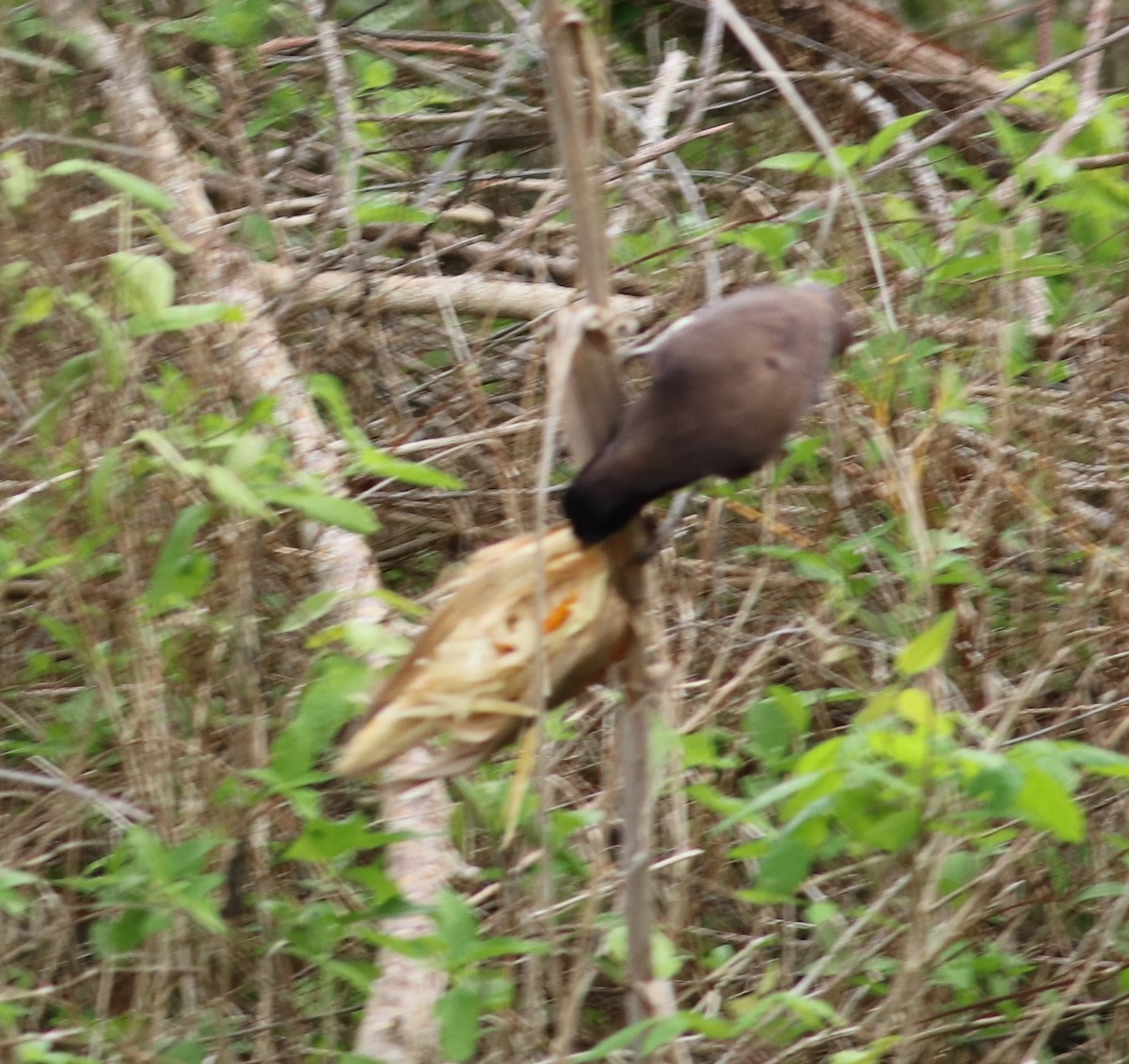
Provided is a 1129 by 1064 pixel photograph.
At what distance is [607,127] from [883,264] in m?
0.59

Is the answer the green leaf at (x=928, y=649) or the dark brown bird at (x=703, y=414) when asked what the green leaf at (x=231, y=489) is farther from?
the green leaf at (x=928, y=649)

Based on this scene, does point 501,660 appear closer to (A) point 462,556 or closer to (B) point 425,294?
(A) point 462,556

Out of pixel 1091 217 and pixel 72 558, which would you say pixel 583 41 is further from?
pixel 1091 217

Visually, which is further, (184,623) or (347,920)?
(184,623)

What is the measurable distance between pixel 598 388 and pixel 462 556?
3.69 ft

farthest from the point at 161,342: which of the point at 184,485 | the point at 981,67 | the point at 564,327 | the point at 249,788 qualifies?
the point at 981,67

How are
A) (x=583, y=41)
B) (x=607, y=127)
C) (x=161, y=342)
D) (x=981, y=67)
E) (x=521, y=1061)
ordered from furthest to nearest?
(x=981, y=67) < (x=607, y=127) < (x=161, y=342) < (x=521, y=1061) < (x=583, y=41)

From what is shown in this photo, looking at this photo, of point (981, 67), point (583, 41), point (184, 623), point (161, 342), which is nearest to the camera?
point (583, 41)

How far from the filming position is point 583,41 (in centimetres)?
89

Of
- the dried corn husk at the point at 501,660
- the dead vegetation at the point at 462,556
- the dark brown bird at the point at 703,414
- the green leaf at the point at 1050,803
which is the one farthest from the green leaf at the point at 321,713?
the green leaf at the point at 1050,803

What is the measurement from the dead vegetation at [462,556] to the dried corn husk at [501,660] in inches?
6.9

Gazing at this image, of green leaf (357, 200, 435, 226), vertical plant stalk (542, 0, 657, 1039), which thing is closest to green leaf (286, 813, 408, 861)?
vertical plant stalk (542, 0, 657, 1039)

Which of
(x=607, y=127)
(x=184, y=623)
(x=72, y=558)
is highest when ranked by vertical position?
(x=607, y=127)

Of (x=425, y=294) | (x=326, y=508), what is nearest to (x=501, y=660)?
(x=326, y=508)
